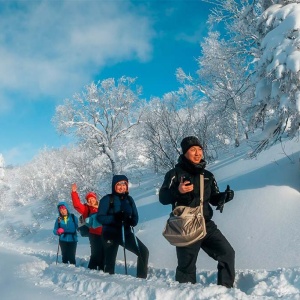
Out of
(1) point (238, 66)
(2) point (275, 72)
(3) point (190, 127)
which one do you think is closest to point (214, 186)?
(2) point (275, 72)

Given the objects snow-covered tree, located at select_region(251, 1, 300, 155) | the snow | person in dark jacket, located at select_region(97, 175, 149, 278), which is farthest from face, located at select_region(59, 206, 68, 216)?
snow-covered tree, located at select_region(251, 1, 300, 155)

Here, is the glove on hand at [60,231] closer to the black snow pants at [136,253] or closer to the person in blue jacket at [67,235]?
the person in blue jacket at [67,235]

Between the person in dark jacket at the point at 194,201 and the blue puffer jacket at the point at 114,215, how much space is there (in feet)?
5.36

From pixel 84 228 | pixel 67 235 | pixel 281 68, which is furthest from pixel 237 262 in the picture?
pixel 67 235

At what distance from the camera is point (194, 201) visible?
155 inches

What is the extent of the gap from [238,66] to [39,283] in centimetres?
1804

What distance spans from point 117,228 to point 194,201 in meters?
1.93

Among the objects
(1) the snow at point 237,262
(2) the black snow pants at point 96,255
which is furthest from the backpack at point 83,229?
(1) the snow at point 237,262

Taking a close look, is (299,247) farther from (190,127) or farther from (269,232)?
(190,127)

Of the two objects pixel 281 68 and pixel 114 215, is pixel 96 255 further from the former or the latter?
pixel 281 68

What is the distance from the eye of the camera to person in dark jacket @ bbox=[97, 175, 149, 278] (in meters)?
5.32

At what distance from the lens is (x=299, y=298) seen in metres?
3.26

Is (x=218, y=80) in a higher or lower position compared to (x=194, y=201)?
higher

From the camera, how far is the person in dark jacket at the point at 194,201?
3.91m
